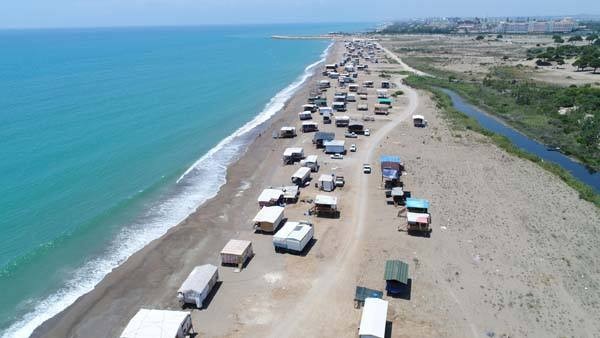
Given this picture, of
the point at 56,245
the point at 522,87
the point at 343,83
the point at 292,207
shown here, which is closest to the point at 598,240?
the point at 292,207

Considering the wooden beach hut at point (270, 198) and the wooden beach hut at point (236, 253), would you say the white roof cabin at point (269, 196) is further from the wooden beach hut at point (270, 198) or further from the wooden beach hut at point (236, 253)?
the wooden beach hut at point (236, 253)

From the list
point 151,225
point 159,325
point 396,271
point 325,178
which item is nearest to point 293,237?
point 396,271

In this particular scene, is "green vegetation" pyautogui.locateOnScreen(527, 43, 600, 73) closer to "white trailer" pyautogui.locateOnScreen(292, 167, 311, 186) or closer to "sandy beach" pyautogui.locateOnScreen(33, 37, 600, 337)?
"sandy beach" pyautogui.locateOnScreen(33, 37, 600, 337)

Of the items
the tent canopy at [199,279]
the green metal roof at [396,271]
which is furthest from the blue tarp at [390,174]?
the tent canopy at [199,279]

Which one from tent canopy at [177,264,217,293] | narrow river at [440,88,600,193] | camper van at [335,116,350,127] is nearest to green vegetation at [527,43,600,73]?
narrow river at [440,88,600,193]

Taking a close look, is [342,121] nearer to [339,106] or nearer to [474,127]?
[339,106]

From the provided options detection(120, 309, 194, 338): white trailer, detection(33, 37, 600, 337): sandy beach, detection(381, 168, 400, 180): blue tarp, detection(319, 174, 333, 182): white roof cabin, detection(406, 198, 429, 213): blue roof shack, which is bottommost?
detection(33, 37, 600, 337): sandy beach

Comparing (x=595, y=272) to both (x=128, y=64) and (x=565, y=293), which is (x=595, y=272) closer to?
(x=565, y=293)
